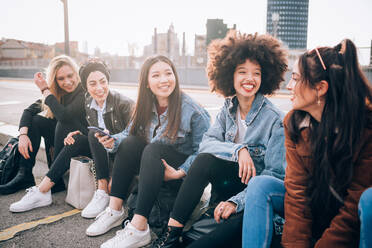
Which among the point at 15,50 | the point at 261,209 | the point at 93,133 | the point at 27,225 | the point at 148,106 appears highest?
the point at 15,50

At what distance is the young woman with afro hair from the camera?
1.94 m

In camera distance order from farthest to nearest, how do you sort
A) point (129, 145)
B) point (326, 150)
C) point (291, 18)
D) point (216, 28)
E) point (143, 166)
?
1. point (291, 18)
2. point (216, 28)
3. point (129, 145)
4. point (143, 166)
5. point (326, 150)

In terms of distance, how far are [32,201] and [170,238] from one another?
5.56 ft

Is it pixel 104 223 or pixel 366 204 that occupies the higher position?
pixel 366 204

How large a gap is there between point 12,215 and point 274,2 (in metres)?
91.6

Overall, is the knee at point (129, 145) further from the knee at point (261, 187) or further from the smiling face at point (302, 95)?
the smiling face at point (302, 95)

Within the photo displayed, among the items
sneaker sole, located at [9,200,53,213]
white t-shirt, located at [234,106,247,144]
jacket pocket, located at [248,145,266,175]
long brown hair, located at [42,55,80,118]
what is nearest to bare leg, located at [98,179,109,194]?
sneaker sole, located at [9,200,53,213]

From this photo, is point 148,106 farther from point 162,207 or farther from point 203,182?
point 203,182

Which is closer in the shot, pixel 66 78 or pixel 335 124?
pixel 335 124

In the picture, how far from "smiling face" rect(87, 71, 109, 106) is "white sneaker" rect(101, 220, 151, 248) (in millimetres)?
1438

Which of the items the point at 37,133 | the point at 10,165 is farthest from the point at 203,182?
the point at 10,165

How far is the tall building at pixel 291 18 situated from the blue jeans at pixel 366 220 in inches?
3398

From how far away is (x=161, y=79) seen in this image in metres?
2.62

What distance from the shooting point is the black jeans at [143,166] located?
2.24m
